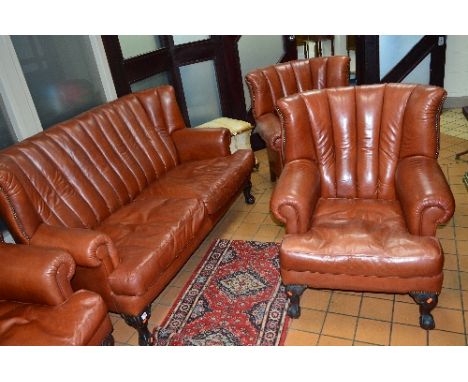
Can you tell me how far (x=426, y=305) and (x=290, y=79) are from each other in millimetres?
2472

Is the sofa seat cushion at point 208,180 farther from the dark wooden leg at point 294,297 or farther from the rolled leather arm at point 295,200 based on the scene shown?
the dark wooden leg at point 294,297

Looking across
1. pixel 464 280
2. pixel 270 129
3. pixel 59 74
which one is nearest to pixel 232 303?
pixel 464 280

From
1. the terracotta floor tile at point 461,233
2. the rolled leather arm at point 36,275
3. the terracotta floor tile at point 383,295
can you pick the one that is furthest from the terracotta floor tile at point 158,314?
the terracotta floor tile at point 461,233

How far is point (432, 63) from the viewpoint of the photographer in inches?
201

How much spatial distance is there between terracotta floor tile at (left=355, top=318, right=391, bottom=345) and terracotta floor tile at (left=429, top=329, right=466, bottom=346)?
0.21m

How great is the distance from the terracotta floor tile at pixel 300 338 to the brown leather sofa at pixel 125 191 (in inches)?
29.9

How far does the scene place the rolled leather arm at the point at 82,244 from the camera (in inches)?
77.4

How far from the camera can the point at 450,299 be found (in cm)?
219

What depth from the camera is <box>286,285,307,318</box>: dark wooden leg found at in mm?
2136

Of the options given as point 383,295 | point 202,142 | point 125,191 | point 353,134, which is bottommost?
point 383,295

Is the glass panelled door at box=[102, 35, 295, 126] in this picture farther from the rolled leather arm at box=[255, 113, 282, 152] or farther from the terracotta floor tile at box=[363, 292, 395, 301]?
the terracotta floor tile at box=[363, 292, 395, 301]

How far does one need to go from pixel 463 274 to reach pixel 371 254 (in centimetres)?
83

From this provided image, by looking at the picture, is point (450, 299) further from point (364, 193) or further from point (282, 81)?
point (282, 81)
